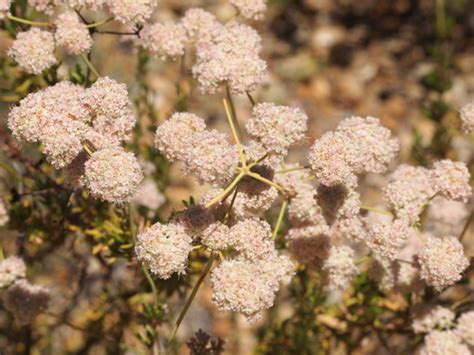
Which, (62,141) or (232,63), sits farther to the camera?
(232,63)

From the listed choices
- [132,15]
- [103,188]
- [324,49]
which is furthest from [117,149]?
[324,49]

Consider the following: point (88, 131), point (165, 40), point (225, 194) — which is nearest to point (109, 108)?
point (88, 131)

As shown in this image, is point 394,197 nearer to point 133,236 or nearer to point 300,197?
point 300,197

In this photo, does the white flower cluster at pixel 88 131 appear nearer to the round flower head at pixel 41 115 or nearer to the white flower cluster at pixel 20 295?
the round flower head at pixel 41 115

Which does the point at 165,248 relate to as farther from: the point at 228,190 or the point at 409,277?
the point at 409,277

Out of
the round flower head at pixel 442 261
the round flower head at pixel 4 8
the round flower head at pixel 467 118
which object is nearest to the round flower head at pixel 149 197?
the round flower head at pixel 4 8

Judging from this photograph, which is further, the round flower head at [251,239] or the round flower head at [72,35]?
the round flower head at [72,35]
